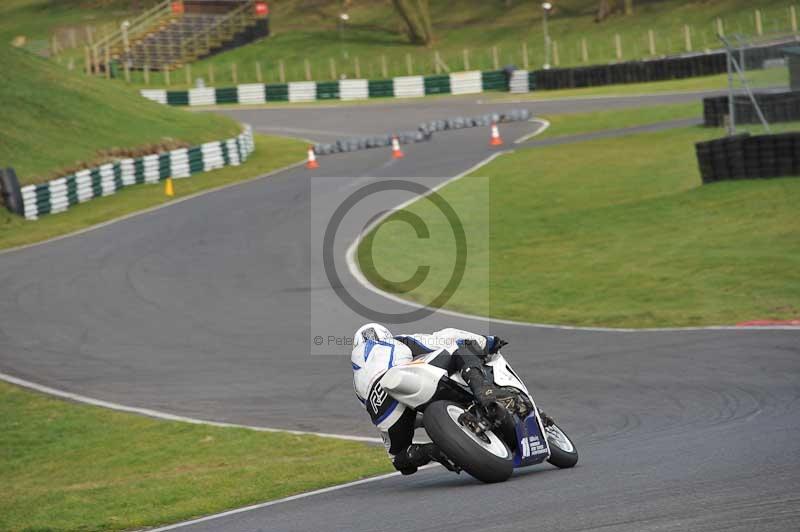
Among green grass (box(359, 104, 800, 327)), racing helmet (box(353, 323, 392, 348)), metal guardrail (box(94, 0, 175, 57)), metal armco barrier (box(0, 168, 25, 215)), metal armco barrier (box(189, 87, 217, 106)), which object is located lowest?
green grass (box(359, 104, 800, 327))

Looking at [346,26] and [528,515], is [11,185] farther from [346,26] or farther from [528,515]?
[346,26]

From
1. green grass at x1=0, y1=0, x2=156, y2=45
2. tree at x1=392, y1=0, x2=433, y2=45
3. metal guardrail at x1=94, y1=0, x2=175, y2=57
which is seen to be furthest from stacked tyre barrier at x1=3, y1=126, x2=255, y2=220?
green grass at x1=0, y1=0, x2=156, y2=45

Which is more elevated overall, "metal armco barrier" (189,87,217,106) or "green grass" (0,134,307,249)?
"metal armco barrier" (189,87,217,106)

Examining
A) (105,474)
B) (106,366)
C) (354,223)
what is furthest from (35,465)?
(354,223)

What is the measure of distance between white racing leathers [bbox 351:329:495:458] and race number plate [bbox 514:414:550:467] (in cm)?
63

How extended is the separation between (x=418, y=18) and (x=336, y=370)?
62645 mm

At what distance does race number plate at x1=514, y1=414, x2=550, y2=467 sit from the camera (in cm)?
802

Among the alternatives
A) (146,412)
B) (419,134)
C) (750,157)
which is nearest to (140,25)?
(419,134)

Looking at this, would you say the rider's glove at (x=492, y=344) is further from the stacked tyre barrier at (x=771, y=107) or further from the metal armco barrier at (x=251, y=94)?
the metal armco barrier at (x=251, y=94)

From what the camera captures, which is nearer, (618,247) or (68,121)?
(618,247)

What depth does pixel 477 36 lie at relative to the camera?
74.8m

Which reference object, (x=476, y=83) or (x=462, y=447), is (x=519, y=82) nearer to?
(x=476, y=83)

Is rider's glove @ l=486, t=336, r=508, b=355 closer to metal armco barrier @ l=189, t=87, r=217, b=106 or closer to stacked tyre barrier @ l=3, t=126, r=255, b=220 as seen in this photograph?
stacked tyre barrier @ l=3, t=126, r=255, b=220

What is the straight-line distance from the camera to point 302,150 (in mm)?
41719
